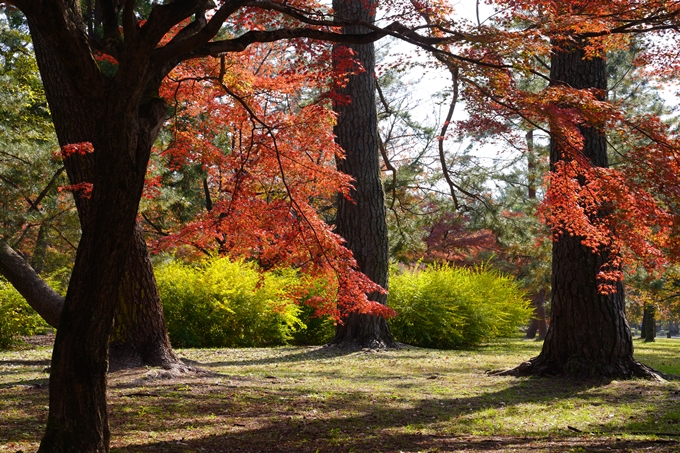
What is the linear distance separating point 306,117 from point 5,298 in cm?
685

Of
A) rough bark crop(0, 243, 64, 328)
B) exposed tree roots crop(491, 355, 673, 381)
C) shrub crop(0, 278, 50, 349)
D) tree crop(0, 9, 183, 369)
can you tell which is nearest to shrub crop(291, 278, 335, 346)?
shrub crop(0, 278, 50, 349)

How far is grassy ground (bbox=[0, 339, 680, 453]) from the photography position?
13.5ft

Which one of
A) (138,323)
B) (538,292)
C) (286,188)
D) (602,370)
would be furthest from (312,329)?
(538,292)

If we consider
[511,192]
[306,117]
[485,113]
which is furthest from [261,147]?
[511,192]

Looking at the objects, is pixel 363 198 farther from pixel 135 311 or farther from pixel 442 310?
pixel 135 311

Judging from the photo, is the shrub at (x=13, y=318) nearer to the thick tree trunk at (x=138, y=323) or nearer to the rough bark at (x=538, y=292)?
the thick tree trunk at (x=138, y=323)

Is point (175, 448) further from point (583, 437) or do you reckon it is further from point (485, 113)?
point (485, 113)

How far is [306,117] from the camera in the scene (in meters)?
7.49

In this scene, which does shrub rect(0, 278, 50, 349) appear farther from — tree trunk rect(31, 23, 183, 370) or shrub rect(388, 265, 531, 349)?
shrub rect(388, 265, 531, 349)

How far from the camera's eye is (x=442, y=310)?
12656 millimetres

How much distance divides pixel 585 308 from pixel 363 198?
4.17 metres

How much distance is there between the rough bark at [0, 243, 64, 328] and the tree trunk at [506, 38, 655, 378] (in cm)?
555

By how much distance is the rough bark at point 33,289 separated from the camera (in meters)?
7.01

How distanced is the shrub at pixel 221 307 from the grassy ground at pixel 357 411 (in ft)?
10.6
